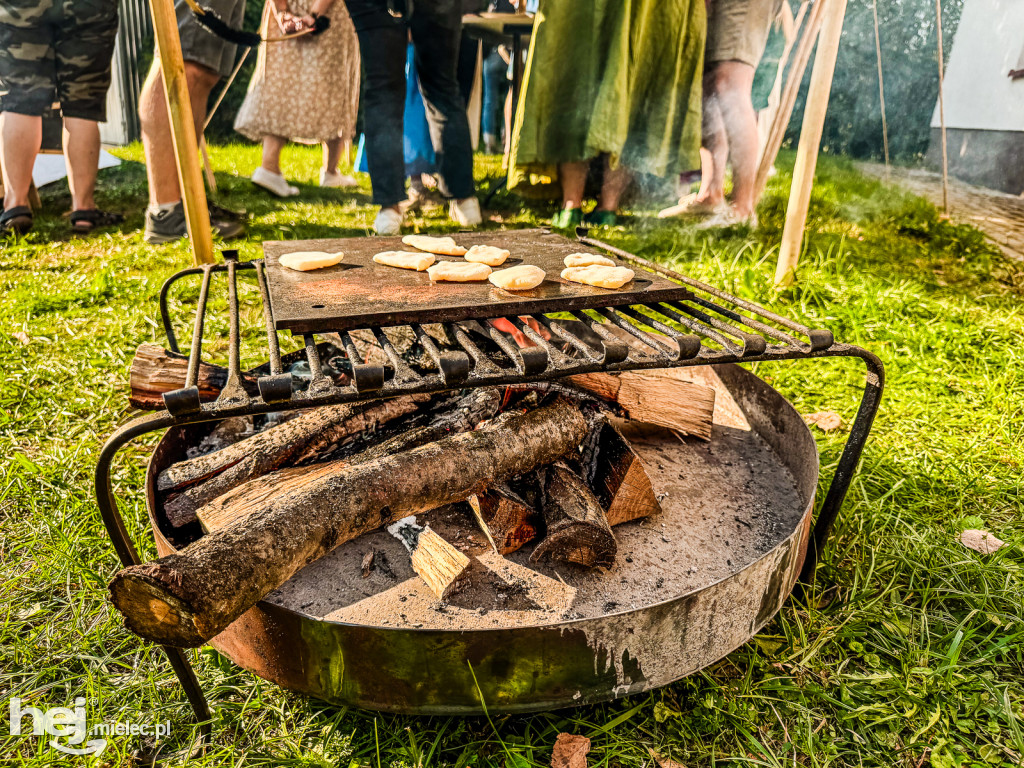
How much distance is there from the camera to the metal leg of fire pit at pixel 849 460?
1.61 meters

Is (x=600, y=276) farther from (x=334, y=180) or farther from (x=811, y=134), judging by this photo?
(x=334, y=180)

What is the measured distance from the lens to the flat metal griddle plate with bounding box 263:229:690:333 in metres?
1.49

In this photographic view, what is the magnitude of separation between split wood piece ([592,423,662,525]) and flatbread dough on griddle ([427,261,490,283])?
0.63 metres

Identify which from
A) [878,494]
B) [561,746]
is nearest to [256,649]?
[561,746]

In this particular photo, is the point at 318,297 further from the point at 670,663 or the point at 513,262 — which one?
the point at 670,663

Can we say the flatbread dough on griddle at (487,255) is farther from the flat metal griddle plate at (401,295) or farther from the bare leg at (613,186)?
the bare leg at (613,186)

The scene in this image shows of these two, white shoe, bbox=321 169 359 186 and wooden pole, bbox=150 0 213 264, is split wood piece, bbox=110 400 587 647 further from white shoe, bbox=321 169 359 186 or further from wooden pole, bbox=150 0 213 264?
white shoe, bbox=321 169 359 186

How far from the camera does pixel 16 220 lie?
5031 millimetres

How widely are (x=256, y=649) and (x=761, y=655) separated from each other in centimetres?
134

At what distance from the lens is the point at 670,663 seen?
142 cm

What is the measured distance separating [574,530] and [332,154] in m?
6.62

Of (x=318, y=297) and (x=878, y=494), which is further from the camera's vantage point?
(x=878, y=494)

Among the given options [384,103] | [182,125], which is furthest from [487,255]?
[384,103]

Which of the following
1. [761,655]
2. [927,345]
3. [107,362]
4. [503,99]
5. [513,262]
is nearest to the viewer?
[761,655]
